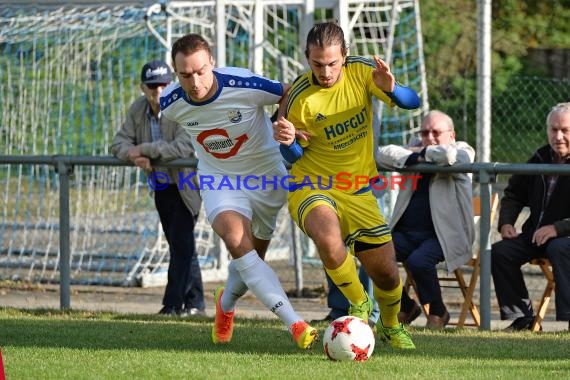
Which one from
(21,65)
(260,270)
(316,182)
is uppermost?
(21,65)

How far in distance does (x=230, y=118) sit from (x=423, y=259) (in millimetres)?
2157

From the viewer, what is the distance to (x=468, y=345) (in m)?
7.93

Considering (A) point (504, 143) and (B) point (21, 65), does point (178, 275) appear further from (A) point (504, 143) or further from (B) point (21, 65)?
(A) point (504, 143)

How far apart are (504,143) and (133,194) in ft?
34.7

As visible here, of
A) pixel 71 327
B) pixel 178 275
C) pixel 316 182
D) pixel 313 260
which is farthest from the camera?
pixel 313 260

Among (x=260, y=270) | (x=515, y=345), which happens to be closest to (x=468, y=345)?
(x=515, y=345)

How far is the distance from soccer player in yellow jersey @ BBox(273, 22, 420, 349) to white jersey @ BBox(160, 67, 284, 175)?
0.97 ft

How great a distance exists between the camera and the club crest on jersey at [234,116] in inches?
307

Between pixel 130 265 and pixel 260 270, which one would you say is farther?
pixel 130 265

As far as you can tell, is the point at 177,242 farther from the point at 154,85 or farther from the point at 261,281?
the point at 261,281

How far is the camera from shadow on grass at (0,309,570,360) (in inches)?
300

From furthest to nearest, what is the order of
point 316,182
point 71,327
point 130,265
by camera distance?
point 130,265 → point 71,327 → point 316,182

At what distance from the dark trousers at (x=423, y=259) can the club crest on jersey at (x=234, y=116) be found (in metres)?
2.08

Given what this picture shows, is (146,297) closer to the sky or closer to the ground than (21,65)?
closer to the ground
